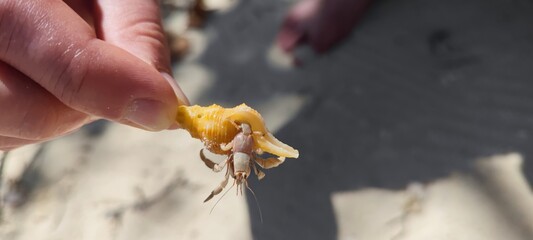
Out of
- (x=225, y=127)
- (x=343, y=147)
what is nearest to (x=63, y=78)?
(x=225, y=127)

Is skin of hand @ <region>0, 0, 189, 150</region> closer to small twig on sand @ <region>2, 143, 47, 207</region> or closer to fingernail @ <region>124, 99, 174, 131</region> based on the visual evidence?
fingernail @ <region>124, 99, 174, 131</region>

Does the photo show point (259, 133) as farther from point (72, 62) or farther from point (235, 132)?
point (72, 62)

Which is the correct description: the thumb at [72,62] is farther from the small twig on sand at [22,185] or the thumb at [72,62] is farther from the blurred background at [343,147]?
the small twig on sand at [22,185]

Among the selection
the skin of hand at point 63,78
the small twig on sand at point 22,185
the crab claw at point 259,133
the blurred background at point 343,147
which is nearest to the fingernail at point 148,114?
the skin of hand at point 63,78

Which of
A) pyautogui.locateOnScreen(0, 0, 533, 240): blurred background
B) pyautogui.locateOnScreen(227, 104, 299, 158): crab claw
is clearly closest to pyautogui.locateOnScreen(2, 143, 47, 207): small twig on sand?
pyautogui.locateOnScreen(0, 0, 533, 240): blurred background

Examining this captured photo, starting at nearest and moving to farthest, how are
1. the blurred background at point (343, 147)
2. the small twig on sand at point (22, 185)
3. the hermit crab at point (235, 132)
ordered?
the hermit crab at point (235, 132) → the blurred background at point (343, 147) → the small twig on sand at point (22, 185)

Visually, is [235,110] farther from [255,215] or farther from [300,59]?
[300,59]

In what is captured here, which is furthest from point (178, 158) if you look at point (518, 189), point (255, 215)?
point (518, 189)
